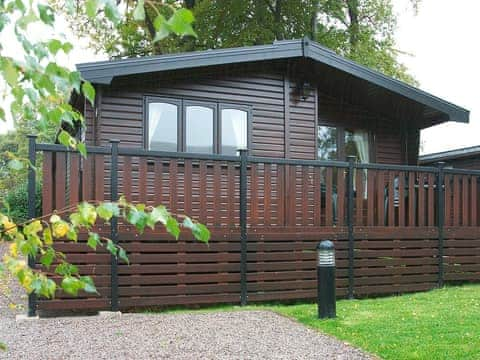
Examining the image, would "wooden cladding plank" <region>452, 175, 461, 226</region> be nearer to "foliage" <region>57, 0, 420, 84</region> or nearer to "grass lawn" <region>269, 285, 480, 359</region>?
"grass lawn" <region>269, 285, 480, 359</region>

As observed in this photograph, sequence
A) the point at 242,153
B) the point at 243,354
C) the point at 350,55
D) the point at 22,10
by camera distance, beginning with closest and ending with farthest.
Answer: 1. the point at 22,10
2. the point at 243,354
3. the point at 242,153
4. the point at 350,55

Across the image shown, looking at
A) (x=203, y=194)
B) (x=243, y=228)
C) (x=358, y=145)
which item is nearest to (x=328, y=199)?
(x=243, y=228)

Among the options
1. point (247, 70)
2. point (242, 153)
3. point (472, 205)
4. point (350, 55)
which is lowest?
point (472, 205)

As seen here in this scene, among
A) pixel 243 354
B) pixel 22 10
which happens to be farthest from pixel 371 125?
pixel 22 10

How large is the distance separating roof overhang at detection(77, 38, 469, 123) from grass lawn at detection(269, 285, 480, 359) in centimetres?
422

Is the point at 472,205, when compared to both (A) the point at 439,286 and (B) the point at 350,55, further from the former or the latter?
(B) the point at 350,55

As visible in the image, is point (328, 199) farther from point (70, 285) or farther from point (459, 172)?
point (70, 285)

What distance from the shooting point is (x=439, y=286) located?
8.81 m

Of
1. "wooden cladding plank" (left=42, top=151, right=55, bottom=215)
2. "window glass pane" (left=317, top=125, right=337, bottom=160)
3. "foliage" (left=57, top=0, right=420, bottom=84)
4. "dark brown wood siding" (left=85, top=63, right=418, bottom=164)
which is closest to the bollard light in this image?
"wooden cladding plank" (left=42, top=151, right=55, bottom=215)

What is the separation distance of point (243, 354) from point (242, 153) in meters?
3.22

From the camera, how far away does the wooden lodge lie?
6.89 m

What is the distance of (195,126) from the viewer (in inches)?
387

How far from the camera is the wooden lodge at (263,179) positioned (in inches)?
271

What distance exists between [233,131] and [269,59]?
57.1 inches
